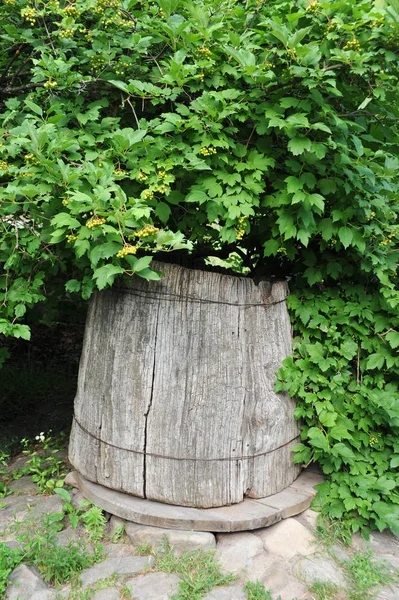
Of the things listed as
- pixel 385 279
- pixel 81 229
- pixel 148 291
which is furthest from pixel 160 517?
pixel 385 279

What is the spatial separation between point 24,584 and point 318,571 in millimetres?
1412

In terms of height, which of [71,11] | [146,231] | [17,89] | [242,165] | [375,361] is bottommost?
[375,361]

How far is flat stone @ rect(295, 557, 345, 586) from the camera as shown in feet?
8.61

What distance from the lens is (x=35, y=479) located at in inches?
131

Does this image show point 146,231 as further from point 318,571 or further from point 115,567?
point 318,571

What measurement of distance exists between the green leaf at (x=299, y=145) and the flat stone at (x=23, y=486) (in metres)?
2.47

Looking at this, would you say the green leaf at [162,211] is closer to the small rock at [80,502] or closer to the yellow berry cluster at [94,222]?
the yellow berry cluster at [94,222]

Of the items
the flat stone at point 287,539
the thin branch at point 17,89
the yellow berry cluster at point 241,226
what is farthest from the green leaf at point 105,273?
the flat stone at point 287,539

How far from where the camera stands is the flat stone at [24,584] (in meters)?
2.44

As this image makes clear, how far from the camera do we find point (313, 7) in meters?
2.33

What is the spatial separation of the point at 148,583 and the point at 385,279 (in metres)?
1.96

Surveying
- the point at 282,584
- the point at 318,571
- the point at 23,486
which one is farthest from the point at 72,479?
the point at 318,571

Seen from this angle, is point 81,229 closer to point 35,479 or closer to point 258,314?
point 258,314

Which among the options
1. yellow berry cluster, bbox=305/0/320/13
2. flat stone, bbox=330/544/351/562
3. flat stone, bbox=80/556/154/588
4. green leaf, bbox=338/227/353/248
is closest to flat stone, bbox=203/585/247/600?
flat stone, bbox=80/556/154/588
